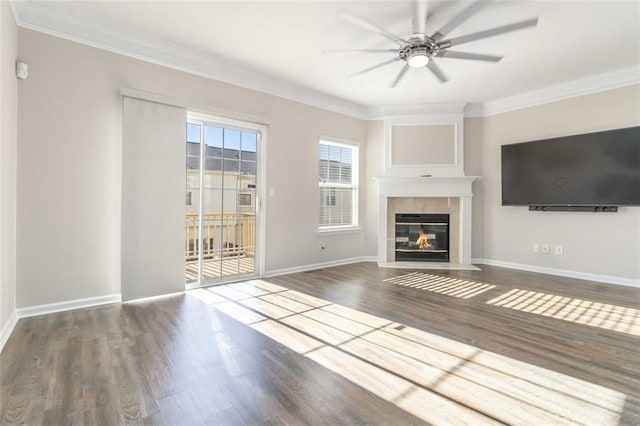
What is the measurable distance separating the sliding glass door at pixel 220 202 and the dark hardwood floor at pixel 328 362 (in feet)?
2.20

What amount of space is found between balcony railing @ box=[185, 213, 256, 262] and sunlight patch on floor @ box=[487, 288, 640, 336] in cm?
310

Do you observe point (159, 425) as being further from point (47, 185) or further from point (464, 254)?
point (464, 254)

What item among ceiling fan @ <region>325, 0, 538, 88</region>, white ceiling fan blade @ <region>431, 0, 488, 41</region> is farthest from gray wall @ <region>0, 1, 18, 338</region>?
white ceiling fan blade @ <region>431, 0, 488, 41</region>

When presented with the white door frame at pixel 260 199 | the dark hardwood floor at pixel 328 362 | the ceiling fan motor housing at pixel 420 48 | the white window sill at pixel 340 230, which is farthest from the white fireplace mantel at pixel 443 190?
the ceiling fan motor housing at pixel 420 48

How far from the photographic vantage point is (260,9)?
2797 mm

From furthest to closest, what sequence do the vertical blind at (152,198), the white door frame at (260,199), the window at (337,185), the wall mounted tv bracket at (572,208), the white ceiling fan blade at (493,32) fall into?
the window at (337,185)
the white door frame at (260,199)
the wall mounted tv bracket at (572,208)
the vertical blind at (152,198)
the white ceiling fan blade at (493,32)

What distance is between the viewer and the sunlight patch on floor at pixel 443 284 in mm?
3777

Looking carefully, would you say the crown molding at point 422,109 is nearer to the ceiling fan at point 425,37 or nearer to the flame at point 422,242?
the flame at point 422,242

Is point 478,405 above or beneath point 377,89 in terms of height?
beneath

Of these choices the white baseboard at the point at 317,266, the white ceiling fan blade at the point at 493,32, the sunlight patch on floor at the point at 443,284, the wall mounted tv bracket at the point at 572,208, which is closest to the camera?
the white ceiling fan blade at the point at 493,32

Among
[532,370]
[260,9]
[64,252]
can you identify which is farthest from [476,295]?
[64,252]

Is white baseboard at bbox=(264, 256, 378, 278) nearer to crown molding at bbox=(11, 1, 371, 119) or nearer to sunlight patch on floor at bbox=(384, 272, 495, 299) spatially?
sunlight patch on floor at bbox=(384, 272, 495, 299)

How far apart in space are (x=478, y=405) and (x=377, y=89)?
4260 millimetres

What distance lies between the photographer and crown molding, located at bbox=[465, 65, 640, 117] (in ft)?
13.4
